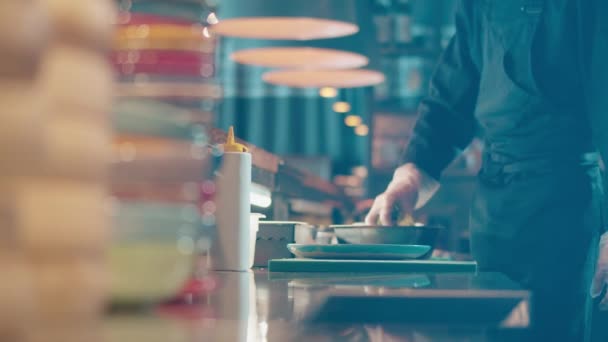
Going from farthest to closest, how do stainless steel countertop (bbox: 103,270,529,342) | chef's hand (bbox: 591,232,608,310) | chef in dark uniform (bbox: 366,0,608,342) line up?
chef in dark uniform (bbox: 366,0,608,342) → chef's hand (bbox: 591,232,608,310) → stainless steel countertop (bbox: 103,270,529,342)

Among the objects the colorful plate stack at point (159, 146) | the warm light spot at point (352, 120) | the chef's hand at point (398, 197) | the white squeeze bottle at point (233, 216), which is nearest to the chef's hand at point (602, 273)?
the chef's hand at point (398, 197)

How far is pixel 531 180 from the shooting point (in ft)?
9.54

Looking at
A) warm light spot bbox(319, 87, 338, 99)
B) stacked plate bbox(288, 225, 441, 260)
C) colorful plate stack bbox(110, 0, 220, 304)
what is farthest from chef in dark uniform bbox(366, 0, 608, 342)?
warm light spot bbox(319, 87, 338, 99)

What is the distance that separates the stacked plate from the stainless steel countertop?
178 millimetres

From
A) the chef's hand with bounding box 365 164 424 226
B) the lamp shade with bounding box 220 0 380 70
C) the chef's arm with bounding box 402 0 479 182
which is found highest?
the lamp shade with bounding box 220 0 380 70

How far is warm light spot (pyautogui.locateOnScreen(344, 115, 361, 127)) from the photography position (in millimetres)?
10734

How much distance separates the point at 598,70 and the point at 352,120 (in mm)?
8055

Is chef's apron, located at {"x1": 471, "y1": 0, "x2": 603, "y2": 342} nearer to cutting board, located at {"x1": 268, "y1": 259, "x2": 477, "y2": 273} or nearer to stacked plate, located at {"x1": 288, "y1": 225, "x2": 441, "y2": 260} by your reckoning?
stacked plate, located at {"x1": 288, "y1": 225, "x2": 441, "y2": 260}

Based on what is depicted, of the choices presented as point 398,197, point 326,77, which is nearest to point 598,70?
point 398,197

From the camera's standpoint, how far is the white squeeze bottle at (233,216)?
1.59 meters

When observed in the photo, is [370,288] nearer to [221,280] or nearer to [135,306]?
[221,280]

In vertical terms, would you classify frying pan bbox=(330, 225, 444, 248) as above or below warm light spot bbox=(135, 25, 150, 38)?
below

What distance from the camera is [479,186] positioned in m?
3.04

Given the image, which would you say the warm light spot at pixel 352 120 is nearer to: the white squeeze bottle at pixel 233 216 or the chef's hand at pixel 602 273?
the chef's hand at pixel 602 273
